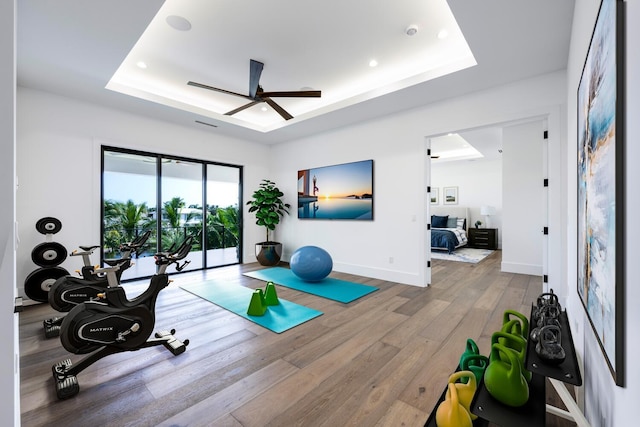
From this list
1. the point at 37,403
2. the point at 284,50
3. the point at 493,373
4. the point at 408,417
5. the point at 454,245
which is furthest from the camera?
the point at 454,245

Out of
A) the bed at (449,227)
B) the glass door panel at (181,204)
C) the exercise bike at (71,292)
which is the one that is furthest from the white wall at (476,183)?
the exercise bike at (71,292)

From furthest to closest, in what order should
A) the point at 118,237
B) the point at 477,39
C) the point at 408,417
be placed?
the point at 118,237
the point at 477,39
the point at 408,417

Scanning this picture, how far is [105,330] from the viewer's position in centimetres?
203

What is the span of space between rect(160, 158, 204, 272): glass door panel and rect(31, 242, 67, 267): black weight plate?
1.54m

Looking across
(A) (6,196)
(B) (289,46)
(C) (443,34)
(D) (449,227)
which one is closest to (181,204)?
(B) (289,46)

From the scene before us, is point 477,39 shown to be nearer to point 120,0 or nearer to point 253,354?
point 120,0

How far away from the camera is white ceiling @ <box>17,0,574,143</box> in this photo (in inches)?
97.0

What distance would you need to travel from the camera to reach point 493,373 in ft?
4.16

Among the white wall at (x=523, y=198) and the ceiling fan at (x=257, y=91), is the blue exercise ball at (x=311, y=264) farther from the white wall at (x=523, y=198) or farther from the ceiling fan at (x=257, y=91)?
the white wall at (x=523, y=198)

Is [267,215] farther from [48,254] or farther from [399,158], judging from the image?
[48,254]

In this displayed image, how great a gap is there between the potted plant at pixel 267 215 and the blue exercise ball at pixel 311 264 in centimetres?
168

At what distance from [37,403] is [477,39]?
15.0 ft

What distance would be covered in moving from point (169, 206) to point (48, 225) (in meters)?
1.75

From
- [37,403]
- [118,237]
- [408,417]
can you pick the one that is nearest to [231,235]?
[118,237]
